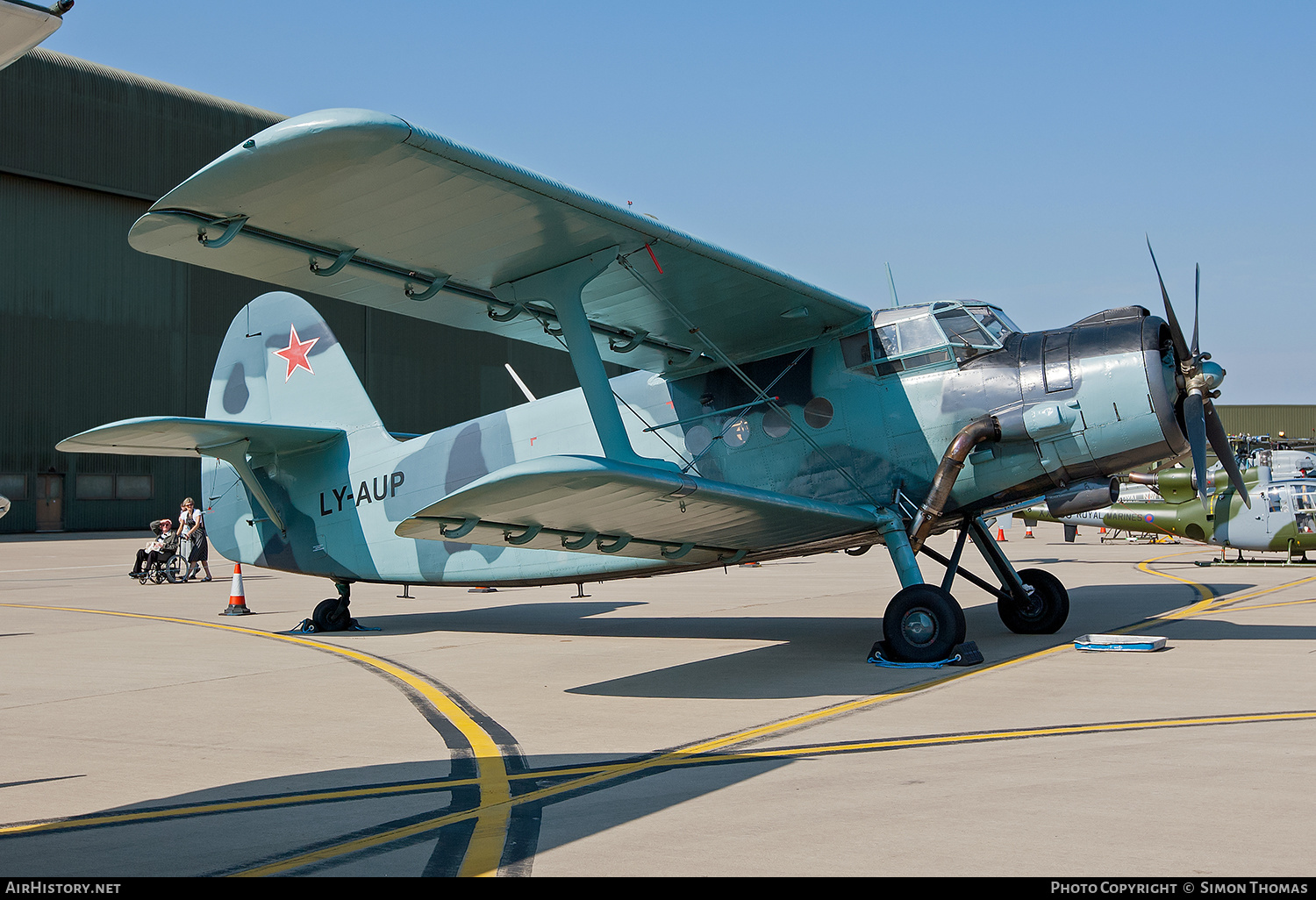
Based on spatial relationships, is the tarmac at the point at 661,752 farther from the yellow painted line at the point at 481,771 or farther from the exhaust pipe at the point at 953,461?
the exhaust pipe at the point at 953,461

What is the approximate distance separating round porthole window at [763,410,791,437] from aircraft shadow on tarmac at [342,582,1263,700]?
1.95 meters

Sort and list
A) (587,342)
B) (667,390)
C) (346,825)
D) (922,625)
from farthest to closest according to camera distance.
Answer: (667,390) < (922,625) < (587,342) < (346,825)

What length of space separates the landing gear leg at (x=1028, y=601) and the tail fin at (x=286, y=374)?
6.96 metres

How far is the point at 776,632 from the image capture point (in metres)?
10.8

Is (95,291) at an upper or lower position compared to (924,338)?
upper

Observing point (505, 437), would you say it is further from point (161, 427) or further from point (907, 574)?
point (907, 574)

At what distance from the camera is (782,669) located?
322 inches

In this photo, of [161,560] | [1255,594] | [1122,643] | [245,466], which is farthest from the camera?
[161,560]

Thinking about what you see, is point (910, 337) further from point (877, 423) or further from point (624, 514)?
point (624, 514)

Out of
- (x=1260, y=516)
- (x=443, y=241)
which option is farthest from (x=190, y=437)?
(x=1260, y=516)

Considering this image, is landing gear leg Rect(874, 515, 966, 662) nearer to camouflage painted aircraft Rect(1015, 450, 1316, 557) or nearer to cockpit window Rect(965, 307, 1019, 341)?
cockpit window Rect(965, 307, 1019, 341)

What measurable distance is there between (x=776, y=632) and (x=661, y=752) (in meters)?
5.48

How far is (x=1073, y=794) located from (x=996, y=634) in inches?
247

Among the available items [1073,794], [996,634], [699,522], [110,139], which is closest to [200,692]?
[699,522]
